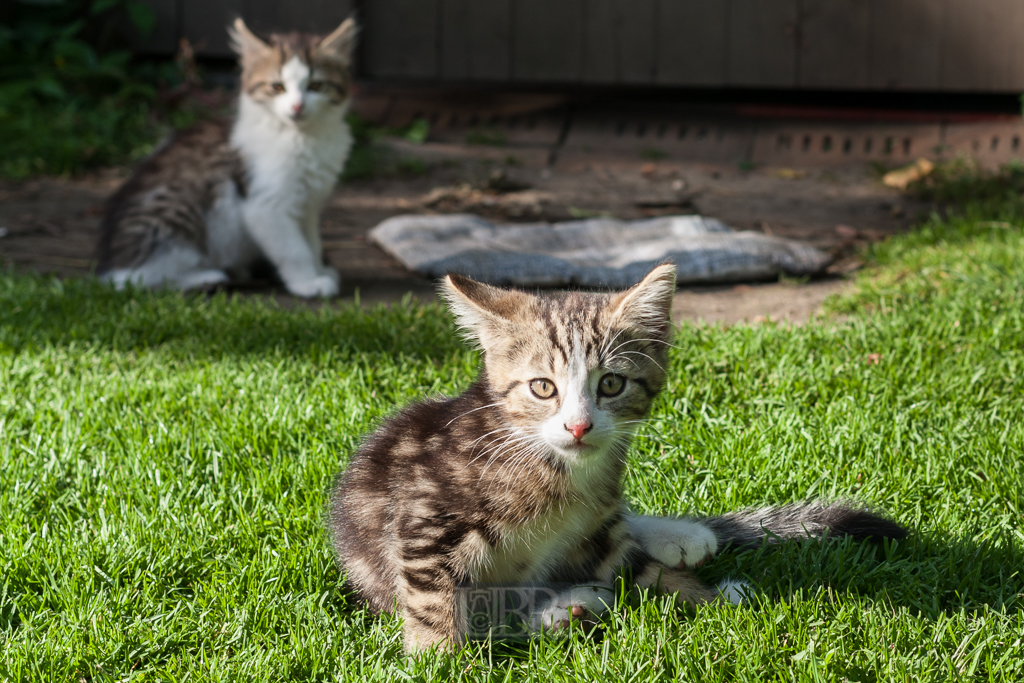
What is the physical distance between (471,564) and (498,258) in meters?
3.13

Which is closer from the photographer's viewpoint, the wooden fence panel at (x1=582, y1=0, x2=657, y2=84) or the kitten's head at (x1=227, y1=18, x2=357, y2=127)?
the kitten's head at (x1=227, y1=18, x2=357, y2=127)

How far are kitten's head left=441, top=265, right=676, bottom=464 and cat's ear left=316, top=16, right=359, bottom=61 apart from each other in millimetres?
3070

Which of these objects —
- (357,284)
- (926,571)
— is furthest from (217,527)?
(357,284)

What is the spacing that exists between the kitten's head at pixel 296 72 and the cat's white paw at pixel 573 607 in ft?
10.9

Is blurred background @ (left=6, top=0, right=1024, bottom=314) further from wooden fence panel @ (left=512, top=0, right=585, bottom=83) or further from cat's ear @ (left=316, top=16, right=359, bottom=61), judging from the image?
cat's ear @ (left=316, top=16, right=359, bottom=61)

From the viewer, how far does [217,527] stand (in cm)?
248

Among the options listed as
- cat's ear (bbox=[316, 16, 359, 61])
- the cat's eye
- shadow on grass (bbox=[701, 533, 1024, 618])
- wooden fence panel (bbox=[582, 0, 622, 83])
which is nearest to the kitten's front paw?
shadow on grass (bbox=[701, 533, 1024, 618])

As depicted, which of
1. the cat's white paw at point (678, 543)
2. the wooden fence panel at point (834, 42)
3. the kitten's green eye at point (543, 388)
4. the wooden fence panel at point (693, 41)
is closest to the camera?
the kitten's green eye at point (543, 388)

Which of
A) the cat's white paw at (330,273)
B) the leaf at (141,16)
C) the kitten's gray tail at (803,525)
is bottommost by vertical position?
the cat's white paw at (330,273)

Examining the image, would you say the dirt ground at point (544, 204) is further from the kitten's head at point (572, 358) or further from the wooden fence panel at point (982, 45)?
the kitten's head at point (572, 358)

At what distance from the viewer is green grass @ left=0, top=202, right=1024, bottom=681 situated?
2.00 meters

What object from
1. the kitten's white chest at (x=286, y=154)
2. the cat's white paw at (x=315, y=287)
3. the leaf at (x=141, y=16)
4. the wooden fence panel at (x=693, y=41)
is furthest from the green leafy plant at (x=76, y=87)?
the wooden fence panel at (x=693, y=41)

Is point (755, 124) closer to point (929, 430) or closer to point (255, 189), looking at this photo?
point (255, 189)

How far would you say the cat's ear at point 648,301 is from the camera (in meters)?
2.13
